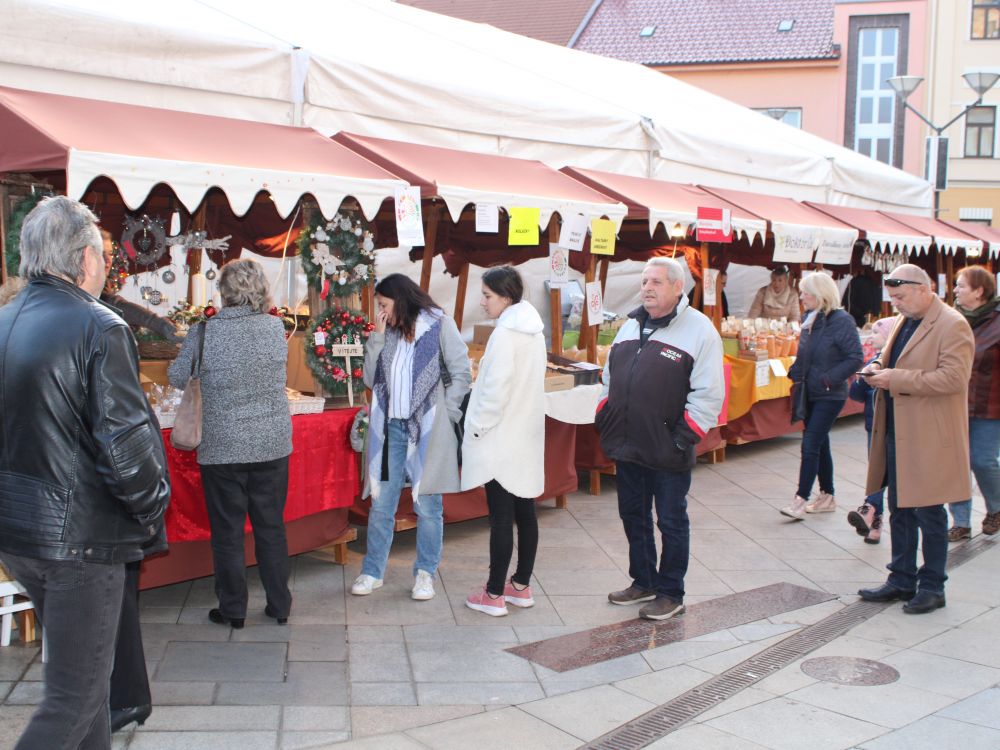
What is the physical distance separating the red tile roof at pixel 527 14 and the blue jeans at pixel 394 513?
3481 cm

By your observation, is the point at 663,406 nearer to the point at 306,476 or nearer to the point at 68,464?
the point at 306,476

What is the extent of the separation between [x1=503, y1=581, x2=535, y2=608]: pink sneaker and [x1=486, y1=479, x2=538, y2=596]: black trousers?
13cm

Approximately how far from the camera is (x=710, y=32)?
35.0 metres

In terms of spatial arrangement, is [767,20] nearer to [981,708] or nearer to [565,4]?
[565,4]

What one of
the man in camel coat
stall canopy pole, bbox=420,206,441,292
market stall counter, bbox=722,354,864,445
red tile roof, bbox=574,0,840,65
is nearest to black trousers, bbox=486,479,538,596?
the man in camel coat

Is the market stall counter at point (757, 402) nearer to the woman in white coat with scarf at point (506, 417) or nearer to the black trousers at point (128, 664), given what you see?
the woman in white coat with scarf at point (506, 417)

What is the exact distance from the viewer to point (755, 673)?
4434 mm

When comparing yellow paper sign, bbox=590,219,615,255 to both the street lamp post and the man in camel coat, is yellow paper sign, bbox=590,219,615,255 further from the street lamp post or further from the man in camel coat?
the street lamp post

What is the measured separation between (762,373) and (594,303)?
6.51ft

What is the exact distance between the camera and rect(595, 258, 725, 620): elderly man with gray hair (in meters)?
4.82

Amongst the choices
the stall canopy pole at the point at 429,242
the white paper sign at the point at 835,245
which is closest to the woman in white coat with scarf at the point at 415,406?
the stall canopy pole at the point at 429,242

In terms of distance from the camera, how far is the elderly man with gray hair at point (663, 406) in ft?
15.8

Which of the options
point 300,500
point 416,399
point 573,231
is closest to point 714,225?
point 573,231

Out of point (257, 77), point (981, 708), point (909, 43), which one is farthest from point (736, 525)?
point (909, 43)
